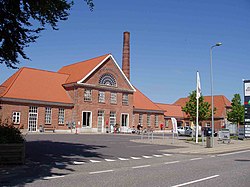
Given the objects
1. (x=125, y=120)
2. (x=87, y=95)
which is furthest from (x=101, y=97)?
(x=125, y=120)

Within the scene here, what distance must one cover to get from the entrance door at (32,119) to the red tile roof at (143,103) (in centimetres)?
1922

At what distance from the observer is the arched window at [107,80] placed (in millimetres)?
47719

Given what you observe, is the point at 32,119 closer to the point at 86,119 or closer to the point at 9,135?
the point at 86,119

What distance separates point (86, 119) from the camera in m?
45.9

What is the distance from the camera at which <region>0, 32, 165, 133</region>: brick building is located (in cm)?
3941

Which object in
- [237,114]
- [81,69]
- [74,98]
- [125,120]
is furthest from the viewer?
[237,114]

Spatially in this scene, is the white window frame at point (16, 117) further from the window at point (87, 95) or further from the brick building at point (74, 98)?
the window at point (87, 95)

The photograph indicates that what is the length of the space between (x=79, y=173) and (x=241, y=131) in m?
32.1

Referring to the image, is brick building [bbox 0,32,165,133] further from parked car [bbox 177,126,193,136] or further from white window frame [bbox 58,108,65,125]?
parked car [bbox 177,126,193,136]

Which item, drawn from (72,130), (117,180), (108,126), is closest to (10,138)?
(117,180)

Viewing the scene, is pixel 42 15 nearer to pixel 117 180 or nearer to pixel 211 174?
pixel 117 180

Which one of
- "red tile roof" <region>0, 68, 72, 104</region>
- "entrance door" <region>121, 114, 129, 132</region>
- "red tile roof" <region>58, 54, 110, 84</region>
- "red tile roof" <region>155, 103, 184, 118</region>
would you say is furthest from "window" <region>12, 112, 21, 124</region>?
"red tile roof" <region>155, 103, 184, 118</region>

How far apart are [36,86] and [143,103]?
21.2 metres

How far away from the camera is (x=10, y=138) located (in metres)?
12.8
